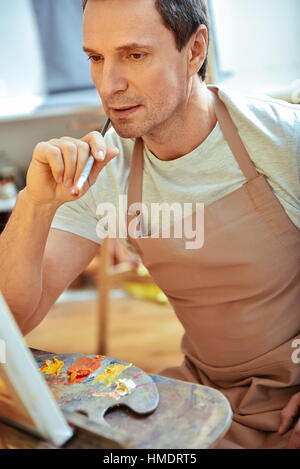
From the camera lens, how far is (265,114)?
1.18 meters

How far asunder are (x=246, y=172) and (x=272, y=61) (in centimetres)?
177

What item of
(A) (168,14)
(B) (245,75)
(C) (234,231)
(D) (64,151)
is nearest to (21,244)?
(D) (64,151)

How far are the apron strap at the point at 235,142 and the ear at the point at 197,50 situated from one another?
9cm

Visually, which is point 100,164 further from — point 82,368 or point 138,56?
point 82,368

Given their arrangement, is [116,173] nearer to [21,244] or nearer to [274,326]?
[21,244]

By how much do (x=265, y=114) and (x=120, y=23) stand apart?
354mm

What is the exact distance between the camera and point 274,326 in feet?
3.80

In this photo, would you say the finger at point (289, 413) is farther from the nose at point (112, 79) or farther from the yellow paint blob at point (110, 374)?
the nose at point (112, 79)

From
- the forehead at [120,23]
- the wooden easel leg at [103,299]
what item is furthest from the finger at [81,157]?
the wooden easel leg at [103,299]

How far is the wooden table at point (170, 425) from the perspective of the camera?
2.18 ft

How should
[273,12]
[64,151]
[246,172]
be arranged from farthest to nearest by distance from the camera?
[273,12]
[246,172]
[64,151]

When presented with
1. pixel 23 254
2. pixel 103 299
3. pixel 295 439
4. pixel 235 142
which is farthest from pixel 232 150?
pixel 103 299
